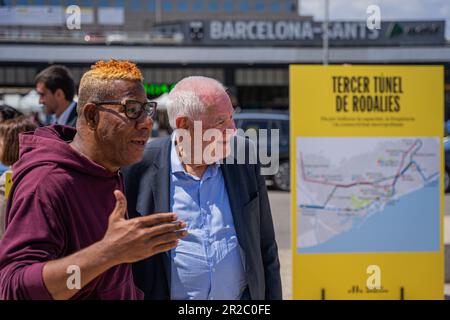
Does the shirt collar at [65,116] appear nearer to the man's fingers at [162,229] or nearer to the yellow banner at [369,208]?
the yellow banner at [369,208]

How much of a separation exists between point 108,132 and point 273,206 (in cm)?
1198

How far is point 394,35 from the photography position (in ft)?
135

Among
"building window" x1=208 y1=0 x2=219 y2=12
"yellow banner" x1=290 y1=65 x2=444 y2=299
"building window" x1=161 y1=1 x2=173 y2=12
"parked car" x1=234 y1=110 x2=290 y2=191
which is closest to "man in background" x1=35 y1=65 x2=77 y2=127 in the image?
"yellow banner" x1=290 y1=65 x2=444 y2=299

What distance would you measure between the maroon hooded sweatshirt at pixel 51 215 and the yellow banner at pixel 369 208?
3.46 metres

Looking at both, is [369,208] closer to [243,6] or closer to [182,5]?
[182,5]

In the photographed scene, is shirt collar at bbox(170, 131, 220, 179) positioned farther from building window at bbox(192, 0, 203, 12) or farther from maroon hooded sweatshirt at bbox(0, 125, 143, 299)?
building window at bbox(192, 0, 203, 12)

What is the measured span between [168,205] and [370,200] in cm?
289

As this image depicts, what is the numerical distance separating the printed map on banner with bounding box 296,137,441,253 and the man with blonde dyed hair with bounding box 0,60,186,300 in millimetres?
3423

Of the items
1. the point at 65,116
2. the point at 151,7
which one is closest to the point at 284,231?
the point at 65,116

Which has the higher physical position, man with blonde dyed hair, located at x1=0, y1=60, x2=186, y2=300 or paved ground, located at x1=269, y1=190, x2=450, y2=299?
man with blonde dyed hair, located at x1=0, y1=60, x2=186, y2=300

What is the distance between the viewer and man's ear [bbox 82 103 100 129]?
2.07m
